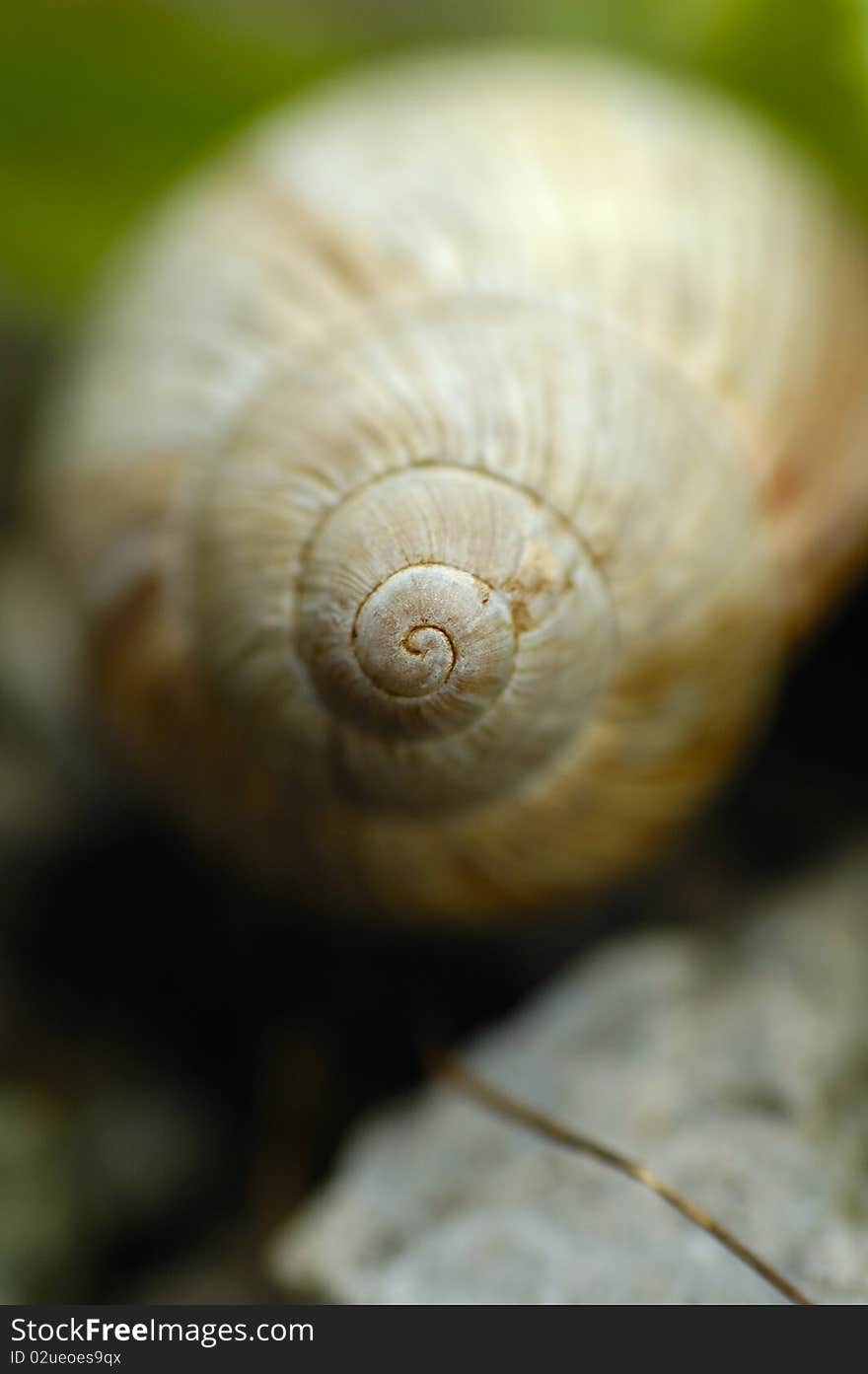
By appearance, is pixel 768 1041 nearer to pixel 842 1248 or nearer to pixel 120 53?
pixel 842 1248

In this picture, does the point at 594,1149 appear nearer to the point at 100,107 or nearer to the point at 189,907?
the point at 189,907

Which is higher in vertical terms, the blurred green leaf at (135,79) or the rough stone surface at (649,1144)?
the blurred green leaf at (135,79)

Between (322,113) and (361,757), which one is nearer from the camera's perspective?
(361,757)

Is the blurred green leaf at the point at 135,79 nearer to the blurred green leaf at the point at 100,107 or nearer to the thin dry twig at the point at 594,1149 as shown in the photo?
the blurred green leaf at the point at 100,107

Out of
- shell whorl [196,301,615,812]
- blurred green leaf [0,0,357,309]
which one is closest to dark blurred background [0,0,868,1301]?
blurred green leaf [0,0,357,309]

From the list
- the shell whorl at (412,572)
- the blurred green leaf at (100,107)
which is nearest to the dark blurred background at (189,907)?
the blurred green leaf at (100,107)

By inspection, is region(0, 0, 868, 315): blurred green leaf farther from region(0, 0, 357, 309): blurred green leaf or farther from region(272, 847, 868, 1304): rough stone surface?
region(272, 847, 868, 1304): rough stone surface

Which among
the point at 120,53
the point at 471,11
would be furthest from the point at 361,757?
the point at 471,11
